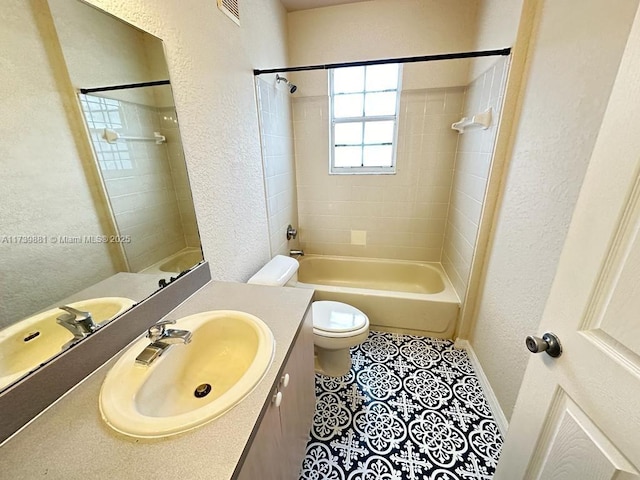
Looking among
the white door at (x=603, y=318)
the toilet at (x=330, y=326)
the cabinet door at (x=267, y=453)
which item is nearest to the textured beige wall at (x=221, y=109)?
the toilet at (x=330, y=326)

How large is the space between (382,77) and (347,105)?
36 cm

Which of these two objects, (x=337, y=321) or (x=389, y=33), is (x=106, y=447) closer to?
(x=337, y=321)

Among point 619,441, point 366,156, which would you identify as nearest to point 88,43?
point 619,441

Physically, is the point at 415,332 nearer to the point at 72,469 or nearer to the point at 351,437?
the point at 351,437

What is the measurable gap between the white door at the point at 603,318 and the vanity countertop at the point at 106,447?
702mm

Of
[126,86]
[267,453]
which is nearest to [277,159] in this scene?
[126,86]

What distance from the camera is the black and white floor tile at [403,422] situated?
117 cm

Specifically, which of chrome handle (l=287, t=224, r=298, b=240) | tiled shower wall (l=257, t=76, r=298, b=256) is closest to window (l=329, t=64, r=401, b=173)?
tiled shower wall (l=257, t=76, r=298, b=256)

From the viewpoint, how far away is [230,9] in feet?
4.14

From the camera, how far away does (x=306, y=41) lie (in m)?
2.14

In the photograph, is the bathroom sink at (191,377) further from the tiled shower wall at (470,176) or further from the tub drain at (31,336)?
the tiled shower wall at (470,176)

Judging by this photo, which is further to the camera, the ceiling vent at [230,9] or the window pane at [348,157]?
the window pane at [348,157]

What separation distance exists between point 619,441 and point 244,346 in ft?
2.98

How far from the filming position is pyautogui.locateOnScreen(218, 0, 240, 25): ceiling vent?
1191 mm
